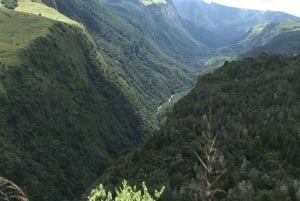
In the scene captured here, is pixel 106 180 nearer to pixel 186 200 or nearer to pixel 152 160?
pixel 152 160

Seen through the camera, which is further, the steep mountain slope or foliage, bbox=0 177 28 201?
the steep mountain slope

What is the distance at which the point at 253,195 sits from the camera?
124 m

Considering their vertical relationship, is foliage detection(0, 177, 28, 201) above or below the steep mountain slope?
above

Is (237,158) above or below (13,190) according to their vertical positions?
below

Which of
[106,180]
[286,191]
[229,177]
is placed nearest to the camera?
[286,191]

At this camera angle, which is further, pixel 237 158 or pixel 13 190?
pixel 237 158

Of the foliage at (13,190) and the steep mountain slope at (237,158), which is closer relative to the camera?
the foliage at (13,190)

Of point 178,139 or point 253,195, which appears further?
point 178,139

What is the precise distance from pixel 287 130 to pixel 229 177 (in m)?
47.4

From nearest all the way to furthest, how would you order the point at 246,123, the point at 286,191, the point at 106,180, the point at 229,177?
the point at 286,191 < the point at 229,177 < the point at 106,180 < the point at 246,123

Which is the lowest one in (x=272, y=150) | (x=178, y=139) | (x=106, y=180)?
(x=106, y=180)

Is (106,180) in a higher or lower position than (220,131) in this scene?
lower

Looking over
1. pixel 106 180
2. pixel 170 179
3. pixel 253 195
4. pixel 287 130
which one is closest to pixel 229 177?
pixel 253 195

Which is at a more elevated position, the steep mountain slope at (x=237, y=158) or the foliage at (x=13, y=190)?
the foliage at (x=13, y=190)
